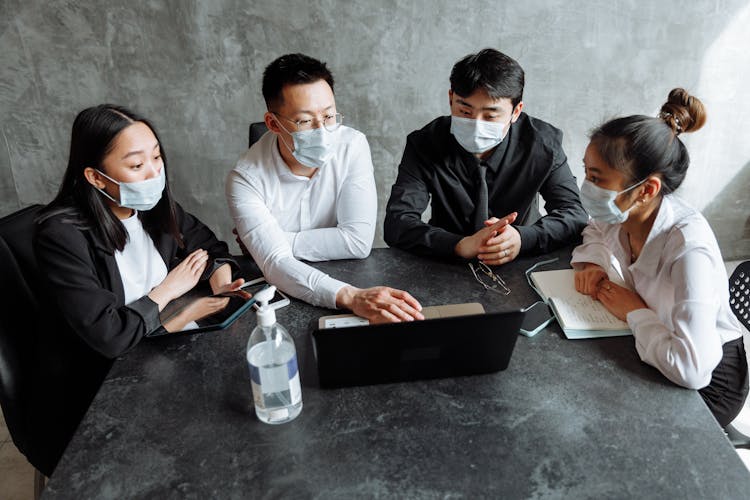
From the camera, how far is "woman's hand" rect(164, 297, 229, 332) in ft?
4.34

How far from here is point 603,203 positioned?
4.52ft


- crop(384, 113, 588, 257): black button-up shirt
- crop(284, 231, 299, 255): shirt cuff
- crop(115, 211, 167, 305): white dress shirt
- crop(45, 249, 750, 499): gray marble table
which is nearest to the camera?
crop(45, 249, 750, 499): gray marble table

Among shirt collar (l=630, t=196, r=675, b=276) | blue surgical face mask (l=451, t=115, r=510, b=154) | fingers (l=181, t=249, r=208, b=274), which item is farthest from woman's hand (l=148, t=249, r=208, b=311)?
→ shirt collar (l=630, t=196, r=675, b=276)

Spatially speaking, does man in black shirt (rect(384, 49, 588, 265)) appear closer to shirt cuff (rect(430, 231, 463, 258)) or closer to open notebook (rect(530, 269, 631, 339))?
shirt cuff (rect(430, 231, 463, 258))

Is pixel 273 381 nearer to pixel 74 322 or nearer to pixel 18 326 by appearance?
pixel 74 322

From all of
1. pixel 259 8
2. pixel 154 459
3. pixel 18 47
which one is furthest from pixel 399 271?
pixel 18 47

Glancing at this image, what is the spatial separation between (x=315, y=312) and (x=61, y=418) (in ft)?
2.34

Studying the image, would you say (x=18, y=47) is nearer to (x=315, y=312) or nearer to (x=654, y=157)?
(x=315, y=312)

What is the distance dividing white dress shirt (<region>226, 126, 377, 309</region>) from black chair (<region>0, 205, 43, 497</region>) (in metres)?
0.57

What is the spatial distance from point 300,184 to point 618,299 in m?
1.04

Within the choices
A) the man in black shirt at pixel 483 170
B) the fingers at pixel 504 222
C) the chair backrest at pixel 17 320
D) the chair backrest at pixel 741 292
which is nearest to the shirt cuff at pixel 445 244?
the man in black shirt at pixel 483 170

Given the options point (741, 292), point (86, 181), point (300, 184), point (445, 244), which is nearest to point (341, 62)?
point (300, 184)

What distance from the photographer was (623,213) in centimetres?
137

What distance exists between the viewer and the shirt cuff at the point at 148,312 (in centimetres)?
129
